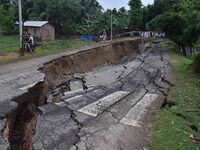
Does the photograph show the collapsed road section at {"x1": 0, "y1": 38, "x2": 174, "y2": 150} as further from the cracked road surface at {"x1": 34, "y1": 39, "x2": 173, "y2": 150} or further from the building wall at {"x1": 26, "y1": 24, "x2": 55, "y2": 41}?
the building wall at {"x1": 26, "y1": 24, "x2": 55, "y2": 41}

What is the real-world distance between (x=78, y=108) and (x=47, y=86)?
411cm

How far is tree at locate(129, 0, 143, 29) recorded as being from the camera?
51.6m

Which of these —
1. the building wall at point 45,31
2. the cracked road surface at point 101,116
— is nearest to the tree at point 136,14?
the building wall at point 45,31

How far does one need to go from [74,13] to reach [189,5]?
25999 millimetres

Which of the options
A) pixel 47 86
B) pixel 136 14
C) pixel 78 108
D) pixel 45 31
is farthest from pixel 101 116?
pixel 136 14

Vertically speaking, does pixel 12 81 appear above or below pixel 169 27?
below

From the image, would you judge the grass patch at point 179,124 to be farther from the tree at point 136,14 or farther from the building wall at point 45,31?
the tree at point 136,14

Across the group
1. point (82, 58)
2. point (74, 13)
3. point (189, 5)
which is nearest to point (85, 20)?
point (74, 13)

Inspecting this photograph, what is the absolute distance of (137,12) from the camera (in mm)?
51625

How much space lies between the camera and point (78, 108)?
10250mm

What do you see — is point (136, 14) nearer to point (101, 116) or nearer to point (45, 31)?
point (45, 31)

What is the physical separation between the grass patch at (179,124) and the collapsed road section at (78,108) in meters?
0.38

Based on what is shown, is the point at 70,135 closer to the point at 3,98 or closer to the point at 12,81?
the point at 3,98

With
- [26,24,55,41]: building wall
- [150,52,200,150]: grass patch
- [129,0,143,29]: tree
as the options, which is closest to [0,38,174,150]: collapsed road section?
[150,52,200,150]: grass patch
